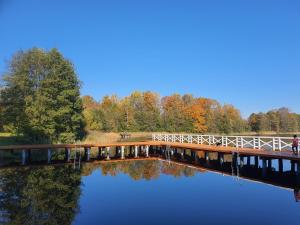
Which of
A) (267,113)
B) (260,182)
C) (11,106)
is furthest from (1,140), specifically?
(267,113)

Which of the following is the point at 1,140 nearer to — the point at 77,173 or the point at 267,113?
the point at 77,173

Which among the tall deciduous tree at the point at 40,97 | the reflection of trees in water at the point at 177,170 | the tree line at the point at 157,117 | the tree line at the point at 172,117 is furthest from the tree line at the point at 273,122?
the reflection of trees in water at the point at 177,170

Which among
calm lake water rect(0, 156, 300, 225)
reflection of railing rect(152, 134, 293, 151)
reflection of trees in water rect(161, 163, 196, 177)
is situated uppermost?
reflection of railing rect(152, 134, 293, 151)

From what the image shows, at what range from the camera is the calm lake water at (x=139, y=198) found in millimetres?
12797

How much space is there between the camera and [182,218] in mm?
12906

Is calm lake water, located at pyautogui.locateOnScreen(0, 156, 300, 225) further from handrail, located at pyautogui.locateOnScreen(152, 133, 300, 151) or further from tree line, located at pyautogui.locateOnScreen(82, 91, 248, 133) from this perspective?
tree line, located at pyautogui.locateOnScreen(82, 91, 248, 133)

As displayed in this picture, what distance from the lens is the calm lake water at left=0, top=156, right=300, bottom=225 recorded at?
42.0 feet

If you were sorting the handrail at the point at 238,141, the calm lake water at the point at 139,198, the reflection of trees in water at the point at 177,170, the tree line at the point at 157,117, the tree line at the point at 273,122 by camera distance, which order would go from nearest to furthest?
the calm lake water at the point at 139,198 → the handrail at the point at 238,141 → the reflection of trees in water at the point at 177,170 → the tree line at the point at 157,117 → the tree line at the point at 273,122

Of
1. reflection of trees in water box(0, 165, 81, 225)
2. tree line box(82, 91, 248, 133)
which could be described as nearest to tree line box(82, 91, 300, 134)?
tree line box(82, 91, 248, 133)

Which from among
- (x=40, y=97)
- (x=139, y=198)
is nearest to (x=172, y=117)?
(x=40, y=97)

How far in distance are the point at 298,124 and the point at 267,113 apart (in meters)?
15.4

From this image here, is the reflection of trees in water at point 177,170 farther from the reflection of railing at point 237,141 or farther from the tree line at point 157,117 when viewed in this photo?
the tree line at point 157,117

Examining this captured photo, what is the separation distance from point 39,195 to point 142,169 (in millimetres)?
10898

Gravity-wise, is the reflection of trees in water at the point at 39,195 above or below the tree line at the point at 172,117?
below
